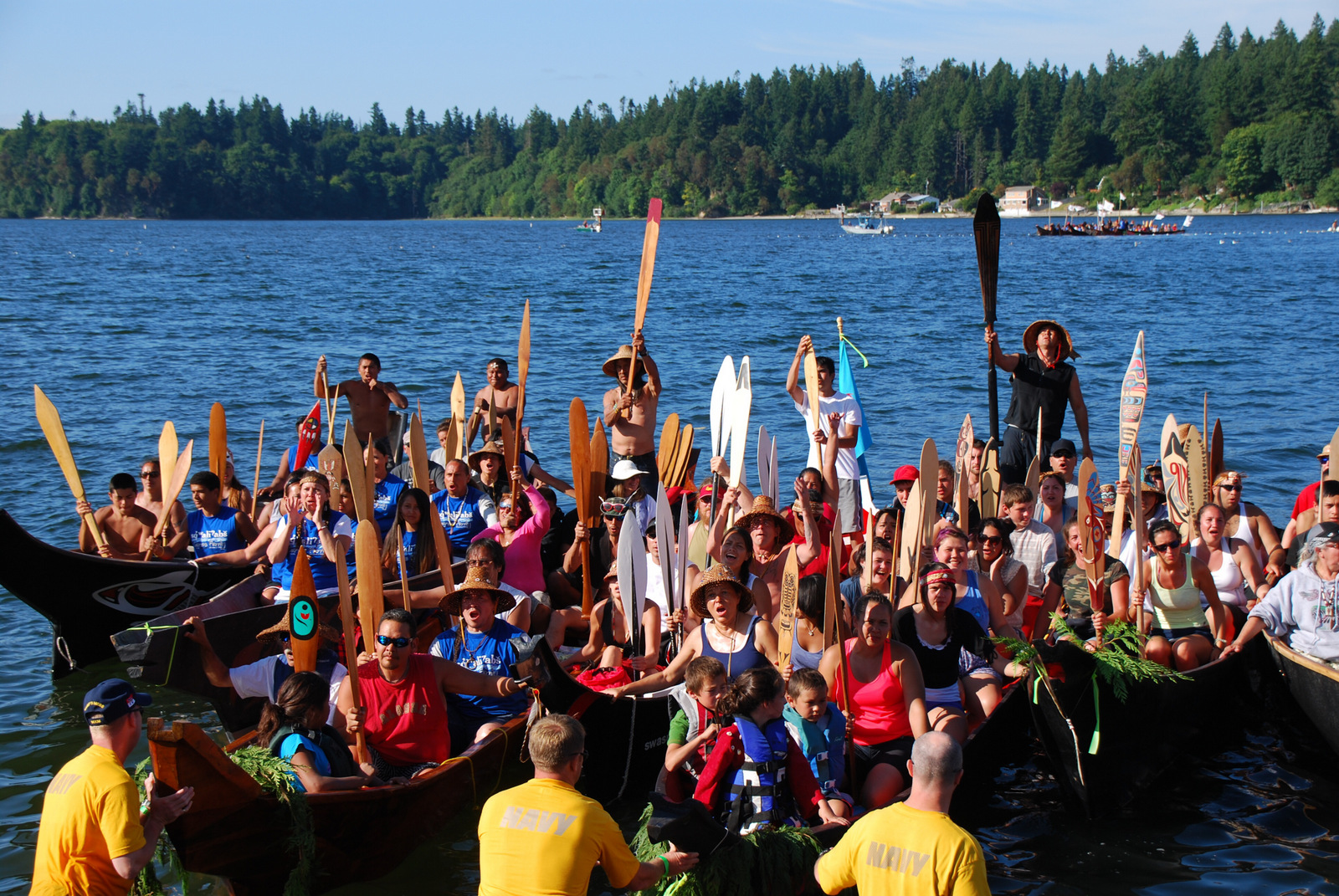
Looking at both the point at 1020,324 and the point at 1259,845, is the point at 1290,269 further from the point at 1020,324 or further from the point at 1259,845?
the point at 1259,845

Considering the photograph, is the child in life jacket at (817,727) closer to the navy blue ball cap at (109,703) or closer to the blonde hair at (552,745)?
the blonde hair at (552,745)

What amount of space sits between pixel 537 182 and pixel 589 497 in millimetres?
151297

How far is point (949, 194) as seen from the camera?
142 meters

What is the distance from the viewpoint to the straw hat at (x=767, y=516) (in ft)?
23.2

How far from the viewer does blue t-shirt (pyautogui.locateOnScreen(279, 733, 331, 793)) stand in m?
5.12

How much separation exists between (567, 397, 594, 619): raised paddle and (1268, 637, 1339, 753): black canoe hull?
13.2 ft

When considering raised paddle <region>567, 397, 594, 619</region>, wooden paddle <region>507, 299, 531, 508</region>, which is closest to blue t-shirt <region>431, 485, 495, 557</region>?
wooden paddle <region>507, 299, 531, 508</region>

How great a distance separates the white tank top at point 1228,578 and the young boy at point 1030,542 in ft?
2.87

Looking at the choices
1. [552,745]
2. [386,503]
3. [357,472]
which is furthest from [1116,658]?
[386,503]

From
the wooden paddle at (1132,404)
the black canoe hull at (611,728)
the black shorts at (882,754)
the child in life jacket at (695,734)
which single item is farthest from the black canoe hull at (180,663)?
the wooden paddle at (1132,404)

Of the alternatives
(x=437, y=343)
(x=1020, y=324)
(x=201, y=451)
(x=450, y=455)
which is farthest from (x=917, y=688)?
(x=1020, y=324)

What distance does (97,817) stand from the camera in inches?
162

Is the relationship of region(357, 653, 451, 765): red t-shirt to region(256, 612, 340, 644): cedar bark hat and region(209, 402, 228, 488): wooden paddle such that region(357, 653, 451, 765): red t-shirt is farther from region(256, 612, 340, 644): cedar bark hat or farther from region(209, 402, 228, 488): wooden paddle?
region(209, 402, 228, 488): wooden paddle

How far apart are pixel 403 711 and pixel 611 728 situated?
1.10 meters
